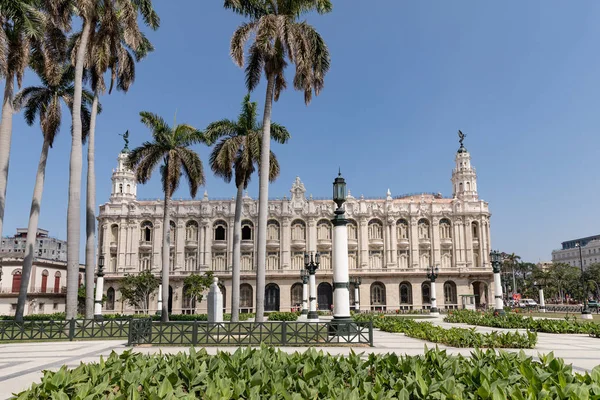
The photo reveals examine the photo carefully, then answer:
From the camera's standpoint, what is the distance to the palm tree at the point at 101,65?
27109 millimetres

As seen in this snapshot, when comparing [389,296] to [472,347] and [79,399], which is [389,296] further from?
[79,399]

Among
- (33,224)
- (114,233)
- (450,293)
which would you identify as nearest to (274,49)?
(33,224)

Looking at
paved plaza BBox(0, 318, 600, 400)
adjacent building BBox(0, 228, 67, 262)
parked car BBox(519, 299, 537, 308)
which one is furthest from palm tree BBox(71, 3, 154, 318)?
adjacent building BBox(0, 228, 67, 262)

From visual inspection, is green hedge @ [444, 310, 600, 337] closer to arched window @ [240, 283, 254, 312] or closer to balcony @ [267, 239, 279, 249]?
balcony @ [267, 239, 279, 249]

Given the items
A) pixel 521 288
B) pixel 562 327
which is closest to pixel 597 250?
pixel 521 288

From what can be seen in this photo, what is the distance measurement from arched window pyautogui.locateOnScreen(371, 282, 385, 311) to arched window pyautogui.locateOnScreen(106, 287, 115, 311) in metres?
35.3

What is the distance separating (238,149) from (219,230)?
3458 cm

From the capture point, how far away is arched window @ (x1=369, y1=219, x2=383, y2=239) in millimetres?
64062

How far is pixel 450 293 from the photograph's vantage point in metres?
62.8

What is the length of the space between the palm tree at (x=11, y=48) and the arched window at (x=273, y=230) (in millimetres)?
41624

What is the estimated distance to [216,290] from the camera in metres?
24.4

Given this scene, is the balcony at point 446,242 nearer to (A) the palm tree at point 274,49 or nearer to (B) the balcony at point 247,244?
(B) the balcony at point 247,244

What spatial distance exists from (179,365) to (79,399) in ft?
6.47

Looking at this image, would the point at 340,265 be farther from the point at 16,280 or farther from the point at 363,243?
the point at 16,280
